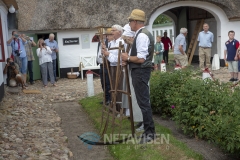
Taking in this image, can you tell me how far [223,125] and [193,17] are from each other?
623 inches

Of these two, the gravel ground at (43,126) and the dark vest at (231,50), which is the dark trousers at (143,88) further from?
the dark vest at (231,50)

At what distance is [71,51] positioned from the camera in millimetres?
15711

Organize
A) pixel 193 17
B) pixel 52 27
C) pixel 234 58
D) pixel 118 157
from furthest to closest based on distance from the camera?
pixel 193 17, pixel 52 27, pixel 234 58, pixel 118 157

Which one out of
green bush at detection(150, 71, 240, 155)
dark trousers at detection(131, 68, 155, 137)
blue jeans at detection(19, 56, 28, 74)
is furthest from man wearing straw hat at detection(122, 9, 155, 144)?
blue jeans at detection(19, 56, 28, 74)

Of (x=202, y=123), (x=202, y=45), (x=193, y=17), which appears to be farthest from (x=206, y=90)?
(x=193, y=17)

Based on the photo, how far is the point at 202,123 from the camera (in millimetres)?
5285

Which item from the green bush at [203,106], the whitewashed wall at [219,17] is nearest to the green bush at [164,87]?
the green bush at [203,106]

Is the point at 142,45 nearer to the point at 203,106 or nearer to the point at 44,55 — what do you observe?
the point at 203,106

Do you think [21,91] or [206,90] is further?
[21,91]

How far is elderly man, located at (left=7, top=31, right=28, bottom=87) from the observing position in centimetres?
A: 1227

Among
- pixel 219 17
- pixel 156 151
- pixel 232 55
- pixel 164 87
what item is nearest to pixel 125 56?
pixel 156 151

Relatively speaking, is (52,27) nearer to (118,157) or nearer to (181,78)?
(181,78)

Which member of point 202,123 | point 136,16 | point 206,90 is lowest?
point 202,123

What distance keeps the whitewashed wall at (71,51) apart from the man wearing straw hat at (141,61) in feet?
35.1
